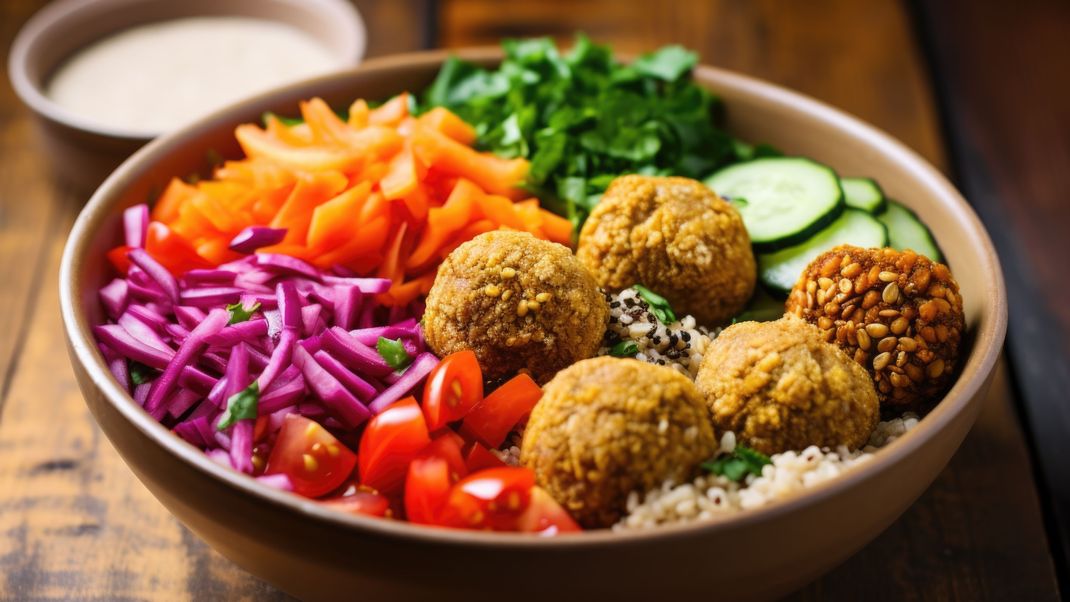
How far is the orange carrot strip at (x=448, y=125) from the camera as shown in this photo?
3750mm

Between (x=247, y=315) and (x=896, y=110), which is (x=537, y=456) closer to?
(x=247, y=315)

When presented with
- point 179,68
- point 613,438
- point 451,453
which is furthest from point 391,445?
point 179,68

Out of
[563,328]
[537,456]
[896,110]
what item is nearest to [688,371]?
[563,328]

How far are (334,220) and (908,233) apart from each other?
1893 millimetres

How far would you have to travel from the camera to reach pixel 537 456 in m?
2.65

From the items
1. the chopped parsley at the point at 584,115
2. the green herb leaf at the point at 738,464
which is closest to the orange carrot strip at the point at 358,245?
the chopped parsley at the point at 584,115

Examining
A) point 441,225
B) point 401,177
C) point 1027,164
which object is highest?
point 401,177

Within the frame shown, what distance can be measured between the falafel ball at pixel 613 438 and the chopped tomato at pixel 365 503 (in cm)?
38

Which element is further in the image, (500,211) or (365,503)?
(500,211)

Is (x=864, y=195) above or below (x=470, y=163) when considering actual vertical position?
below

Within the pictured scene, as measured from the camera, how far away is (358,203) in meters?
3.43

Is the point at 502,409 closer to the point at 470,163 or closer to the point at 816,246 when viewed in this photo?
the point at 470,163

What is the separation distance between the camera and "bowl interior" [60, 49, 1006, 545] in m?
2.44

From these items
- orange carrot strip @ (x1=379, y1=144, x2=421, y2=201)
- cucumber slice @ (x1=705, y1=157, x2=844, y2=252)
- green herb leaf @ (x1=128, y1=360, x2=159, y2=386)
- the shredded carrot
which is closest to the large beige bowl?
green herb leaf @ (x1=128, y1=360, x2=159, y2=386)
